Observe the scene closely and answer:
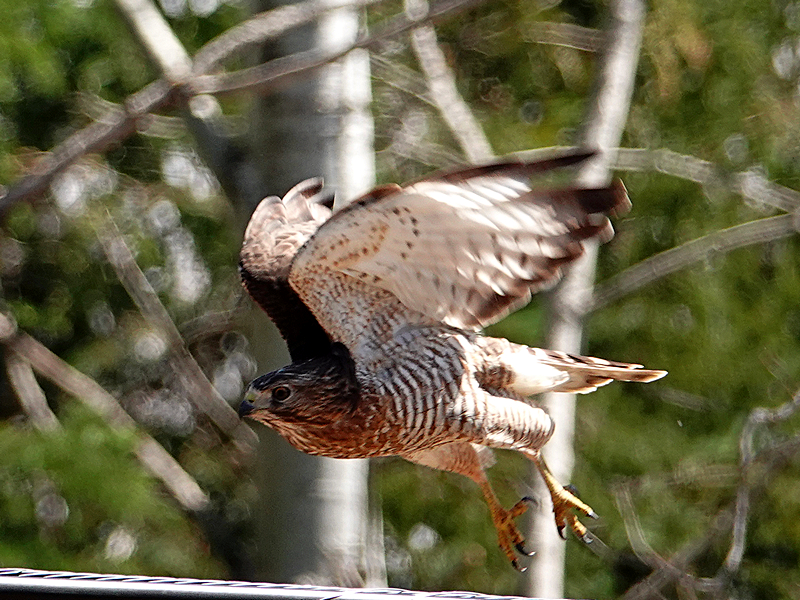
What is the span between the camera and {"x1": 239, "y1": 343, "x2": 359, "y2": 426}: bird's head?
3020 mm

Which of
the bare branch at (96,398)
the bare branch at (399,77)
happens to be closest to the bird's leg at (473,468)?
the bare branch at (399,77)

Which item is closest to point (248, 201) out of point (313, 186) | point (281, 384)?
point (313, 186)

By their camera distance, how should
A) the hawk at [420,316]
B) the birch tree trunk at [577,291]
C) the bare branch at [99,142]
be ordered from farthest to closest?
the birch tree trunk at [577,291] → the bare branch at [99,142] → the hawk at [420,316]

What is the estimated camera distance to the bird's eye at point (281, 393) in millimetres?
3035

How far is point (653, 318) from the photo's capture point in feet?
21.2

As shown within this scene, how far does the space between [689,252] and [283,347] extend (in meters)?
2.08

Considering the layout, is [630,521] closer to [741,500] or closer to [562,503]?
[741,500]

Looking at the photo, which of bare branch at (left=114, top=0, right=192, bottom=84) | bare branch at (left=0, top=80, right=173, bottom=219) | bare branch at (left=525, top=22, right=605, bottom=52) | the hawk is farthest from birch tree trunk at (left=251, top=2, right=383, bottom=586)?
bare branch at (left=525, top=22, right=605, bottom=52)

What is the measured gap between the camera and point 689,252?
5.32 meters

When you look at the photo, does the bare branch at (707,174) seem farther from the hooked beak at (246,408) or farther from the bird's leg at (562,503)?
the hooked beak at (246,408)

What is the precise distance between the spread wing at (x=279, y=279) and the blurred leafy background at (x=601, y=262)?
2.00 m

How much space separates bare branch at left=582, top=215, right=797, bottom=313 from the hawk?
1.78 m

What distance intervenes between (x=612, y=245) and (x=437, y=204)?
162 inches

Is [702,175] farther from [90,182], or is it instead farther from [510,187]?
[90,182]
